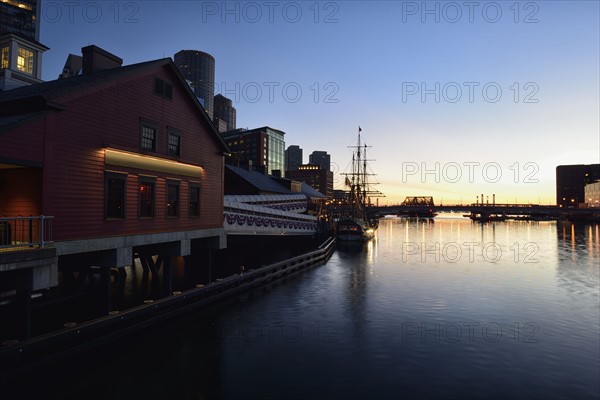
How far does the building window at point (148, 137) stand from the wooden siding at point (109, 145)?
1.11ft

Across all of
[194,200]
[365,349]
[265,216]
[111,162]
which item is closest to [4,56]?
[194,200]

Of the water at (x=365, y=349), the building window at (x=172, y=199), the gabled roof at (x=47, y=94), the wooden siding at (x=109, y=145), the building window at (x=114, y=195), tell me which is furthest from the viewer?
the building window at (x=172, y=199)

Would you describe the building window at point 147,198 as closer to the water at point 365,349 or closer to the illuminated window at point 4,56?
the water at point 365,349

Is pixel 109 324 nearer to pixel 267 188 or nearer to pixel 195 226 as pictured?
pixel 195 226

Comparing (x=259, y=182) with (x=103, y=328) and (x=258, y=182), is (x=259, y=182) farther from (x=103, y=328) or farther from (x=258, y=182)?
(x=103, y=328)

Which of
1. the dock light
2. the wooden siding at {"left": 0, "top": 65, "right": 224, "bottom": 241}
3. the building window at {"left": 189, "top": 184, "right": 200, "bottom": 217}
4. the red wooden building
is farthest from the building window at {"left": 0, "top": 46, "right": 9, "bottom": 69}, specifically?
the building window at {"left": 189, "top": 184, "right": 200, "bottom": 217}

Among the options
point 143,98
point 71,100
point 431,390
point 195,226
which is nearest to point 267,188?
point 195,226

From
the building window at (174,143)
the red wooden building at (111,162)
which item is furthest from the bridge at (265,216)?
the building window at (174,143)

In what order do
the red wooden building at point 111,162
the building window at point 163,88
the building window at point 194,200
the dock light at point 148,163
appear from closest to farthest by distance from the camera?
1. the red wooden building at point 111,162
2. the dock light at point 148,163
3. the building window at point 163,88
4. the building window at point 194,200

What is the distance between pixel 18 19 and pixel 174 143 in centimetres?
13066

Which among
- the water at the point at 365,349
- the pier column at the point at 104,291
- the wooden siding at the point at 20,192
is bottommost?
the water at the point at 365,349

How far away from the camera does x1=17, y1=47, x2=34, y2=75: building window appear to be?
3760 centimetres

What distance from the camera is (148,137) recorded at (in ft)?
66.6

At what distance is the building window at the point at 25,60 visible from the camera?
37597 millimetres
